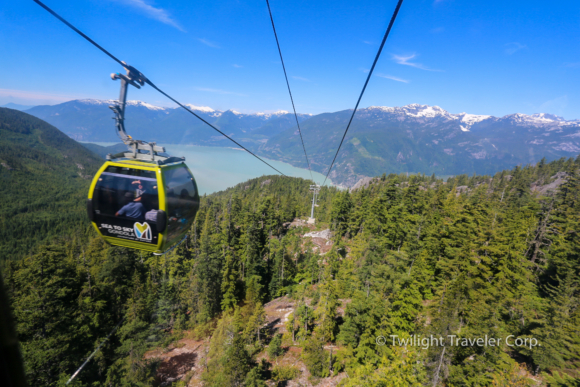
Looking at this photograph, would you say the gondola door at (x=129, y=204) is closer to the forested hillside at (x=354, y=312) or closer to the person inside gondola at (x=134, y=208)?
the person inside gondola at (x=134, y=208)

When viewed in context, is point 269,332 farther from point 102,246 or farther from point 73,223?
point 73,223

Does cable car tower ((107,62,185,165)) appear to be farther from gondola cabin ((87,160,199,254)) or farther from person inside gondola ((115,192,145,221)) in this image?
person inside gondola ((115,192,145,221))

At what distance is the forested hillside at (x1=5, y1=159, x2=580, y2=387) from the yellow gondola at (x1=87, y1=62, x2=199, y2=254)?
500 inches

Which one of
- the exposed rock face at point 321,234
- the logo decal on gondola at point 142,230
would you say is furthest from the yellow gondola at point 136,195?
the exposed rock face at point 321,234

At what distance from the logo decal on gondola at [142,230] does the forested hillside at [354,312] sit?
1273cm

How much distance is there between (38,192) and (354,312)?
179m

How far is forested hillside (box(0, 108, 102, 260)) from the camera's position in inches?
3388

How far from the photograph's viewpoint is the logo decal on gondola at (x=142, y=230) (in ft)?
21.3

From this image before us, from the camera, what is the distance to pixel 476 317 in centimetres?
1496

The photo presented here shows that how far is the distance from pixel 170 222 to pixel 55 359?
18.8 meters

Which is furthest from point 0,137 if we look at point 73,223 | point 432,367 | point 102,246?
point 432,367

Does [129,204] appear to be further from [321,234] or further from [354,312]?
[321,234]

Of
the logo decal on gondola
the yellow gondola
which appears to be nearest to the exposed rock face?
the yellow gondola

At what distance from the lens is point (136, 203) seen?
6484 mm
